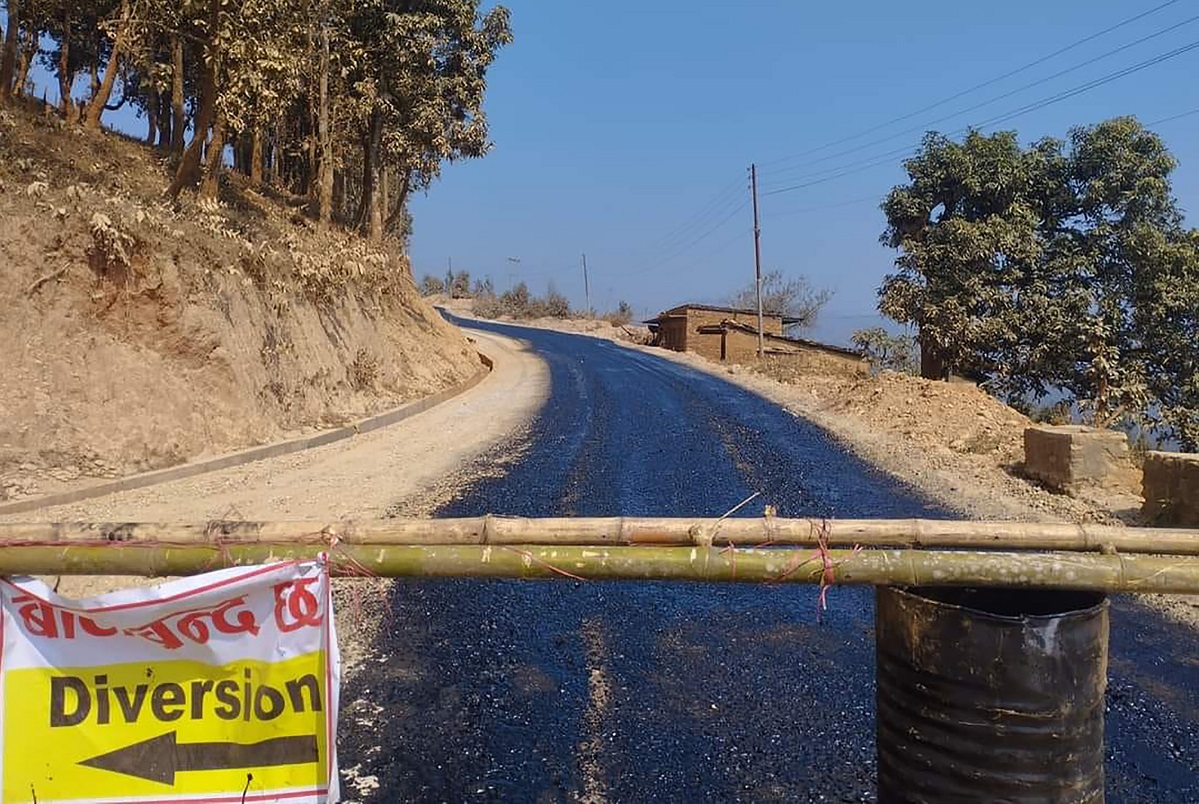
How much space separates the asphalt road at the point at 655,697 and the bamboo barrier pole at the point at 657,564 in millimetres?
1599

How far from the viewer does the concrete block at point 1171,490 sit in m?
7.60

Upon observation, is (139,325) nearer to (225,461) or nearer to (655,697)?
(225,461)

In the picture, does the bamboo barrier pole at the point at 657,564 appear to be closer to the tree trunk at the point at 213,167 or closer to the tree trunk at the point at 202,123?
the tree trunk at the point at 202,123

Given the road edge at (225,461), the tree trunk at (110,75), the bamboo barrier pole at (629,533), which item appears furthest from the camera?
the tree trunk at (110,75)

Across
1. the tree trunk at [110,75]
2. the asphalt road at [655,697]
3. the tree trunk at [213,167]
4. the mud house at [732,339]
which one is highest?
the tree trunk at [110,75]

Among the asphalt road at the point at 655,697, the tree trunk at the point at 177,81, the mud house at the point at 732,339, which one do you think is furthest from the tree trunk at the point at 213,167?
the mud house at the point at 732,339

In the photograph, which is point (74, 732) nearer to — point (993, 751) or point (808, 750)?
point (993, 751)

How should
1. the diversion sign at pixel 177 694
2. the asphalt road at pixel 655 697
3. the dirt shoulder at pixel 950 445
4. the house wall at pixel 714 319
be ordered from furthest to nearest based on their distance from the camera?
the house wall at pixel 714 319
the dirt shoulder at pixel 950 445
the asphalt road at pixel 655 697
the diversion sign at pixel 177 694

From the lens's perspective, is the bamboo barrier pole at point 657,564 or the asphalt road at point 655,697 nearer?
the bamboo barrier pole at point 657,564

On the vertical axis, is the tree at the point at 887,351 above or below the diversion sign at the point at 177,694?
above

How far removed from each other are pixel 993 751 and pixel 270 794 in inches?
83.5

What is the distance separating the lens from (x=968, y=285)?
66.1 ft

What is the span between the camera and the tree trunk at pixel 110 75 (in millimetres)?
15578

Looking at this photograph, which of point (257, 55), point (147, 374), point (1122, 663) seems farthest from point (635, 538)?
point (257, 55)
